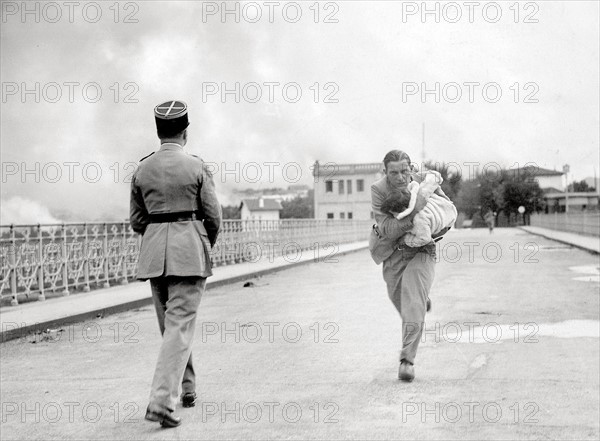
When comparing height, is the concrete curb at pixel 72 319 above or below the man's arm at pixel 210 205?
below

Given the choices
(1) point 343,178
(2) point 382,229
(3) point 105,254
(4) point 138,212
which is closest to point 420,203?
(2) point 382,229

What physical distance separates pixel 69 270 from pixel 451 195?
1425 centimetres

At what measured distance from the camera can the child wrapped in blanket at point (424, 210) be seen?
1747mm

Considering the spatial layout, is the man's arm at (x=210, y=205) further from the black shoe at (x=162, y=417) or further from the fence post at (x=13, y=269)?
the fence post at (x=13, y=269)

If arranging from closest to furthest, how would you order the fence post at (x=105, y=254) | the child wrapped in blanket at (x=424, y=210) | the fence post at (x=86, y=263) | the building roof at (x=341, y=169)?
the child wrapped in blanket at (x=424, y=210) < the building roof at (x=341, y=169) < the fence post at (x=86, y=263) < the fence post at (x=105, y=254)

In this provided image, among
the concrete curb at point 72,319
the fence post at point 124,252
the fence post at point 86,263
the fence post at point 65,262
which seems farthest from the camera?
the fence post at point 124,252

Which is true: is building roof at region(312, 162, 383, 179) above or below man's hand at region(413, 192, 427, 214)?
above

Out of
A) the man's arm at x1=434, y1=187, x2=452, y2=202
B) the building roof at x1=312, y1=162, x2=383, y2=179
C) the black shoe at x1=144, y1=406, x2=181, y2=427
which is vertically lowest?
the black shoe at x1=144, y1=406, x2=181, y2=427

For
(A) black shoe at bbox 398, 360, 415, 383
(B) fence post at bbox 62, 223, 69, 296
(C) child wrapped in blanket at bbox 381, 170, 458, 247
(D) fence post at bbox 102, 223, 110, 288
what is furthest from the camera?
(D) fence post at bbox 102, 223, 110, 288

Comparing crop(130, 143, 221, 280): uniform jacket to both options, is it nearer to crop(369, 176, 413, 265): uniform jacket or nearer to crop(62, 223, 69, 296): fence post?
crop(369, 176, 413, 265): uniform jacket

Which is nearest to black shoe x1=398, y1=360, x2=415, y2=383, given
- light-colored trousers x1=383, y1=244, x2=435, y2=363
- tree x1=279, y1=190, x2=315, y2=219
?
light-colored trousers x1=383, y1=244, x2=435, y2=363

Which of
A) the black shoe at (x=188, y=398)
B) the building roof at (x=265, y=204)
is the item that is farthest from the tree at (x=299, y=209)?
the black shoe at (x=188, y=398)

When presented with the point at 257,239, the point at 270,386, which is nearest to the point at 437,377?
the point at 270,386

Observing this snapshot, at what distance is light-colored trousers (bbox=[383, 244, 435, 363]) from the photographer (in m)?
2.95
